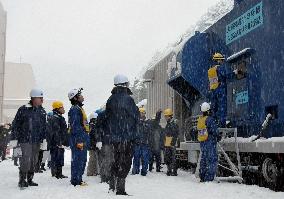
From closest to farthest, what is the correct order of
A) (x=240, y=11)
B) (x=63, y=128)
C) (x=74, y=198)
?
(x=74, y=198) → (x=240, y=11) → (x=63, y=128)

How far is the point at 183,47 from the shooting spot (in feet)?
31.3

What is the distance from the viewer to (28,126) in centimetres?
767

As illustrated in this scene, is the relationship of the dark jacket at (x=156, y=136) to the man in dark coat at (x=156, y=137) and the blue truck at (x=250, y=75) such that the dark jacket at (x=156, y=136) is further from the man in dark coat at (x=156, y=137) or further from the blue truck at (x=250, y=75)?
the blue truck at (x=250, y=75)

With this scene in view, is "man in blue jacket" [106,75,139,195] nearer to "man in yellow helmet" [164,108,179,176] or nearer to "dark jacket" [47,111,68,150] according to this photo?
"dark jacket" [47,111,68,150]

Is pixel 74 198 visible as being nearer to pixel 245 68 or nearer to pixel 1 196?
pixel 1 196

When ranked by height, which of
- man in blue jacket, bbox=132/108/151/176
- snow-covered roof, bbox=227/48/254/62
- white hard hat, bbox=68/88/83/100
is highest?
snow-covered roof, bbox=227/48/254/62

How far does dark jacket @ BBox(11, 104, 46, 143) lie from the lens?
25.0ft

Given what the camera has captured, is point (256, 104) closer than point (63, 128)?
Yes

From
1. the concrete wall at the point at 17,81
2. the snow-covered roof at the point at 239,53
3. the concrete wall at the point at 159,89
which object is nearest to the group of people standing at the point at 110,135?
the snow-covered roof at the point at 239,53

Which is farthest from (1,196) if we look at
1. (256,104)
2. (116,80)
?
(256,104)

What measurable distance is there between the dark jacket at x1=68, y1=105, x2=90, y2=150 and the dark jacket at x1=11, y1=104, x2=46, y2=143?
0.54 m

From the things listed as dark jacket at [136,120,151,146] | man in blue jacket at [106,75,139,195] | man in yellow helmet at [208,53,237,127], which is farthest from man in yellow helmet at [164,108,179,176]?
man in blue jacket at [106,75,139,195]

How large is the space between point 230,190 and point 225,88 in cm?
237

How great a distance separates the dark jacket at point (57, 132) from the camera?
10.1 meters
